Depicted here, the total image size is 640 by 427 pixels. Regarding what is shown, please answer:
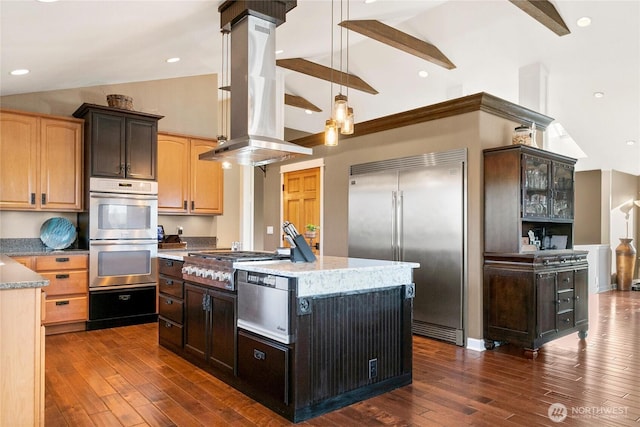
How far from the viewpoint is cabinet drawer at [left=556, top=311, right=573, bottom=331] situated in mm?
4078

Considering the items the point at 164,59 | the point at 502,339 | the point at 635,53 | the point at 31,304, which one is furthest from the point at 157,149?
the point at 635,53

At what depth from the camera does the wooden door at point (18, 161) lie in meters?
4.57

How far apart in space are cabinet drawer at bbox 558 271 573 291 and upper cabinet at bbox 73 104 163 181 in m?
4.68

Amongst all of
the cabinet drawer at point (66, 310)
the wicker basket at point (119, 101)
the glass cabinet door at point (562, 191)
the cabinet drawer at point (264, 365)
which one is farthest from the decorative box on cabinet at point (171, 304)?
the glass cabinet door at point (562, 191)

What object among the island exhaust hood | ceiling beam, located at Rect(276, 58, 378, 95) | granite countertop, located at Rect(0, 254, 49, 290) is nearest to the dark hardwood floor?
granite countertop, located at Rect(0, 254, 49, 290)

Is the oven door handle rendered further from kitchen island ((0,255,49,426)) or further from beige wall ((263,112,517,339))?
kitchen island ((0,255,49,426))

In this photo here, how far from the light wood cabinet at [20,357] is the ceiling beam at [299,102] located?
269 inches

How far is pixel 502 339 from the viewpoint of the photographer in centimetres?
396

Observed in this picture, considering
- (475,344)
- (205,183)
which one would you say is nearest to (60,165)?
(205,183)

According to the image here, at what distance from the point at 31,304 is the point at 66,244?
3.26 m

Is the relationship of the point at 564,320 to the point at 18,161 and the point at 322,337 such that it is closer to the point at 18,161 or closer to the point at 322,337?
the point at 322,337

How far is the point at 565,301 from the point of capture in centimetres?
417

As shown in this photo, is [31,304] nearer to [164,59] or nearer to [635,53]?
[164,59]

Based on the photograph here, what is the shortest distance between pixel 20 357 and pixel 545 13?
17.3ft
